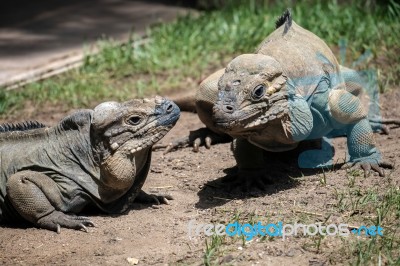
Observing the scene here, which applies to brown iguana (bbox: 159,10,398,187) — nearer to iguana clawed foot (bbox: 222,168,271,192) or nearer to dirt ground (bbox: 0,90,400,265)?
iguana clawed foot (bbox: 222,168,271,192)

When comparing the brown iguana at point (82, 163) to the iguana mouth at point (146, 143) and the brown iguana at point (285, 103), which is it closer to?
the iguana mouth at point (146, 143)

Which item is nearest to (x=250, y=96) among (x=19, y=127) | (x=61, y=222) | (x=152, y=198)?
(x=152, y=198)

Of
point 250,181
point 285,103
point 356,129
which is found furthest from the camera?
point 356,129

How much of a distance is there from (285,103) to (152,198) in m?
1.34

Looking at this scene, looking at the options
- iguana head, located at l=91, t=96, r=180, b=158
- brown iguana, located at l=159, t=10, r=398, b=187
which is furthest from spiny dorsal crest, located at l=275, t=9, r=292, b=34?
iguana head, located at l=91, t=96, r=180, b=158

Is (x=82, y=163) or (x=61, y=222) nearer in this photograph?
(x=61, y=222)

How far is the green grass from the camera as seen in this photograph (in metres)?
10.2

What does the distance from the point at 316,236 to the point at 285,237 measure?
215 mm

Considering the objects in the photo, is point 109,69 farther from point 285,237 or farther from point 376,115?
point 285,237

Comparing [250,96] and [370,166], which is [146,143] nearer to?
[250,96]

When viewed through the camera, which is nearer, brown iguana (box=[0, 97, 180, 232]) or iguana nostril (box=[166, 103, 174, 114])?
brown iguana (box=[0, 97, 180, 232])

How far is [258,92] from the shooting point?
640 centimetres

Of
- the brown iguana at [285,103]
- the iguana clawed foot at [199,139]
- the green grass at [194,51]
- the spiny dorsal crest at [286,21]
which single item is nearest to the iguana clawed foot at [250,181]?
the brown iguana at [285,103]

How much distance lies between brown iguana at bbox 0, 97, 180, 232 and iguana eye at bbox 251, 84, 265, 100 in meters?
0.62
